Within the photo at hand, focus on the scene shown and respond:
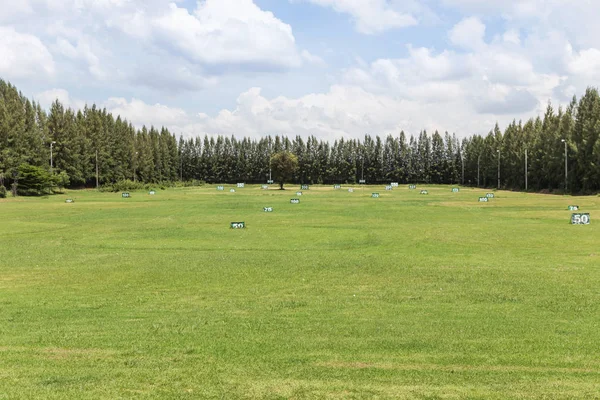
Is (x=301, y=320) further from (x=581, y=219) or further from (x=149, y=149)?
(x=149, y=149)

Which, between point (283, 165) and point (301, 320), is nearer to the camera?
point (301, 320)

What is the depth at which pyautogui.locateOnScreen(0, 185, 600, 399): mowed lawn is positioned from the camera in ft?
30.6

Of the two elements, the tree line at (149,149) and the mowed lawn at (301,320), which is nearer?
the mowed lawn at (301,320)

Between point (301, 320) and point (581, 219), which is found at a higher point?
point (581, 219)

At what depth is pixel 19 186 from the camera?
327ft

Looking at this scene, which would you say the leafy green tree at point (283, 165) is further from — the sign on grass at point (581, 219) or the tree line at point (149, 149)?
the sign on grass at point (581, 219)

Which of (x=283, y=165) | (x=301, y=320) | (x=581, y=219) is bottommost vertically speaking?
(x=301, y=320)

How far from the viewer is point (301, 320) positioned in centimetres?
1371

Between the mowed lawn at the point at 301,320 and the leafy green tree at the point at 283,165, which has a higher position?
the leafy green tree at the point at 283,165

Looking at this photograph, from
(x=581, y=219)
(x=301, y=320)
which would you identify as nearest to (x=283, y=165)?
(x=581, y=219)

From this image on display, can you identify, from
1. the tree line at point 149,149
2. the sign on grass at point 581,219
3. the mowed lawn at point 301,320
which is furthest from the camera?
the tree line at point 149,149

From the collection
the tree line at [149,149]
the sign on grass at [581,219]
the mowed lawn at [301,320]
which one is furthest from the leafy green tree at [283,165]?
the mowed lawn at [301,320]

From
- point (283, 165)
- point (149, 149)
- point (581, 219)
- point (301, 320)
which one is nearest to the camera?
point (301, 320)

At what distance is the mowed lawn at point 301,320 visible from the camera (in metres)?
9.31
